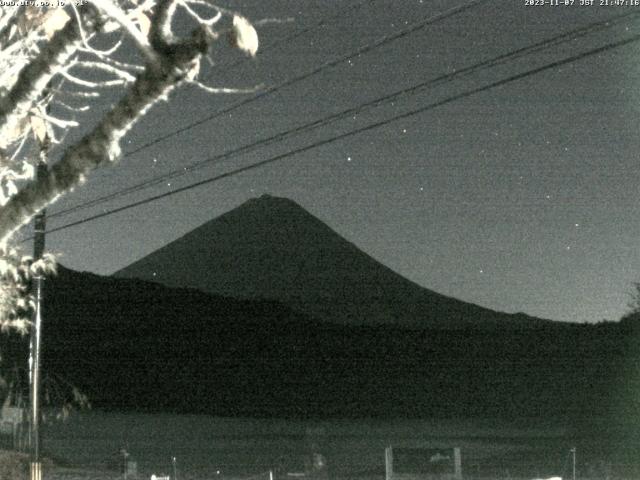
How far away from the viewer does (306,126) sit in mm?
14102

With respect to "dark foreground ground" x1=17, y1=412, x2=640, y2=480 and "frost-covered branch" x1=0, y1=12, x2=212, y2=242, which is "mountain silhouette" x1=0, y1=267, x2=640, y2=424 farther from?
"frost-covered branch" x1=0, y1=12, x2=212, y2=242

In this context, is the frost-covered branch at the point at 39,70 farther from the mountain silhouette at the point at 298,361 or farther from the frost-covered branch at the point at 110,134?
the mountain silhouette at the point at 298,361

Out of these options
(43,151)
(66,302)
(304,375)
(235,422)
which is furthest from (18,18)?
(66,302)

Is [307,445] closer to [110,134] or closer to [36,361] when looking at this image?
[36,361]

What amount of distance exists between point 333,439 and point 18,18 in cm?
4071

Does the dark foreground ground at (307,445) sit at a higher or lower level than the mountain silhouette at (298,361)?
lower

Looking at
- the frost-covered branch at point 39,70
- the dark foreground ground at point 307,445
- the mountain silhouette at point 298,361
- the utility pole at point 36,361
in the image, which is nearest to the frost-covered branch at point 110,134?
the frost-covered branch at point 39,70

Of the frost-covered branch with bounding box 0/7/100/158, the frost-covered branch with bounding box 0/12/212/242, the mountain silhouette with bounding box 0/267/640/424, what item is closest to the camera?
the frost-covered branch with bounding box 0/12/212/242

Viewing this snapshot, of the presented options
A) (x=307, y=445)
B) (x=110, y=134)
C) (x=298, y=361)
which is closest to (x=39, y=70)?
(x=110, y=134)

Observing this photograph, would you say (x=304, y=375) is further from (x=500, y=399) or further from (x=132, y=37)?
(x=132, y=37)

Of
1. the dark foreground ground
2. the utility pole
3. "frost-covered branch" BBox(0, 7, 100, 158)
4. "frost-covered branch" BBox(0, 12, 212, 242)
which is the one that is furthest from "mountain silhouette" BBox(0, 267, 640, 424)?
"frost-covered branch" BBox(0, 12, 212, 242)

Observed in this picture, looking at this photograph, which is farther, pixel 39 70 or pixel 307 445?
pixel 307 445

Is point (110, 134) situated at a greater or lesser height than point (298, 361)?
lesser

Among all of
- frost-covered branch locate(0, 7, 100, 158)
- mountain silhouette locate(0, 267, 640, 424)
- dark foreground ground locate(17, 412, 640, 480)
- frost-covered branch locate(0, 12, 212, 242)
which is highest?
mountain silhouette locate(0, 267, 640, 424)
